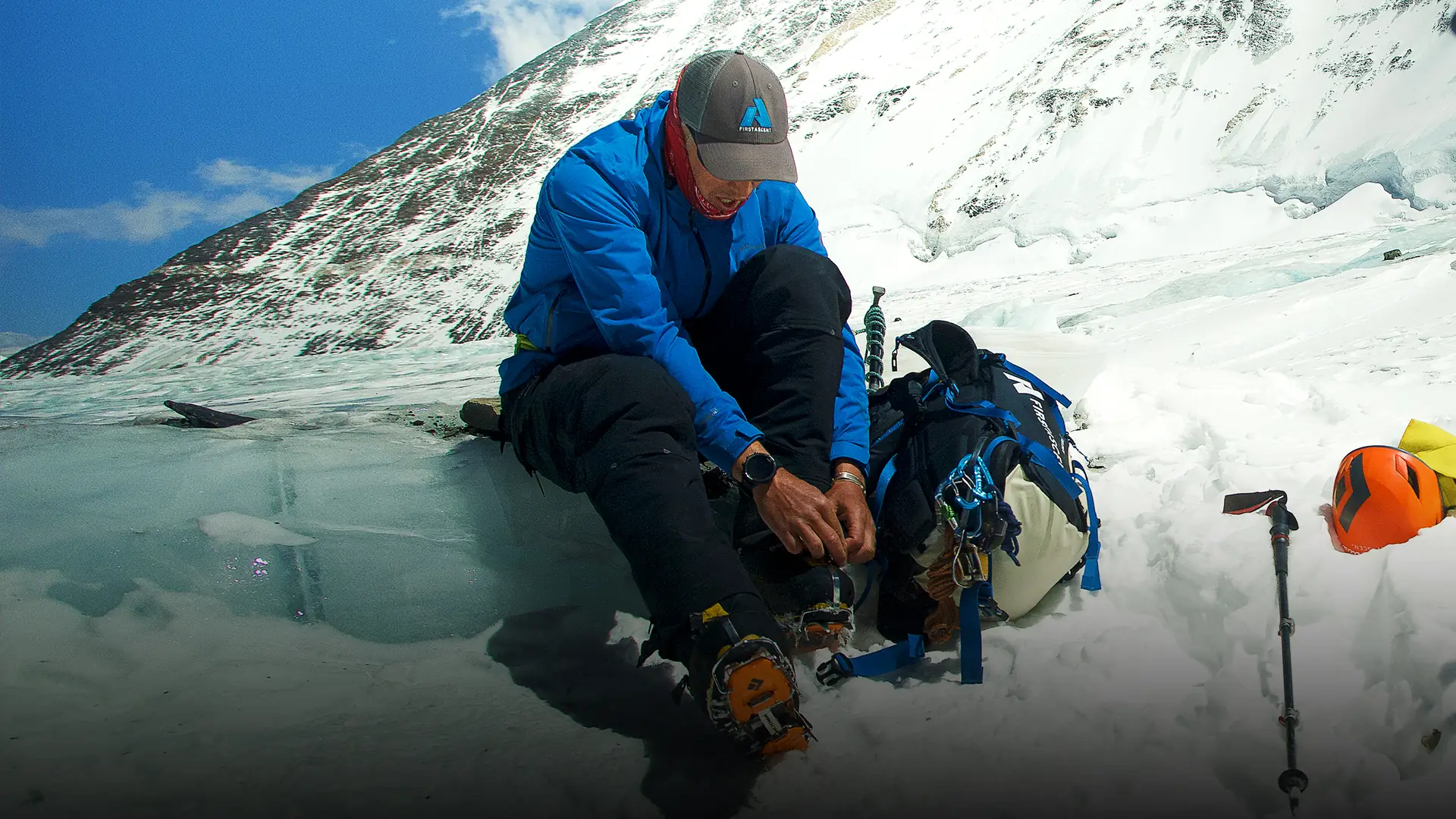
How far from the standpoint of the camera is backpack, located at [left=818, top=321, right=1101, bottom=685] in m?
1.49

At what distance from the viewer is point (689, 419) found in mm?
1432

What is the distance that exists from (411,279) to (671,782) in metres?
24.9

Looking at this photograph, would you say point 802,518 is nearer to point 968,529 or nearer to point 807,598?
point 807,598

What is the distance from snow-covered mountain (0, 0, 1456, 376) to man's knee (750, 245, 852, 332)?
11374 millimetres

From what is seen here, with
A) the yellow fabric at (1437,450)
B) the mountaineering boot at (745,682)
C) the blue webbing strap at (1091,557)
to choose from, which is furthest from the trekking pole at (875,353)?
the mountaineering boot at (745,682)

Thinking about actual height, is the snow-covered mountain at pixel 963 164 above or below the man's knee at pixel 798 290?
above

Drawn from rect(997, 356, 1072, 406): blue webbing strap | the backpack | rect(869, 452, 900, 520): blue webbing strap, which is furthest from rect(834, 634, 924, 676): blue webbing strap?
rect(997, 356, 1072, 406): blue webbing strap

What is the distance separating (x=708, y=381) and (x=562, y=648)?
626 mm

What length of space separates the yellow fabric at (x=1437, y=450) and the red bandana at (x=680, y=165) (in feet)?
5.01

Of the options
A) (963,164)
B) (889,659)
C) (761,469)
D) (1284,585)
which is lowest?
(889,659)

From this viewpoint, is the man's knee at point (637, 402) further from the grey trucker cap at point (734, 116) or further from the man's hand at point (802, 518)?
the grey trucker cap at point (734, 116)

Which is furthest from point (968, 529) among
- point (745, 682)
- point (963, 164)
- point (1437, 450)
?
point (963, 164)

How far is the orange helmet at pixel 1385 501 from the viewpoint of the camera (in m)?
1.55

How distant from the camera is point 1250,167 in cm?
1270
